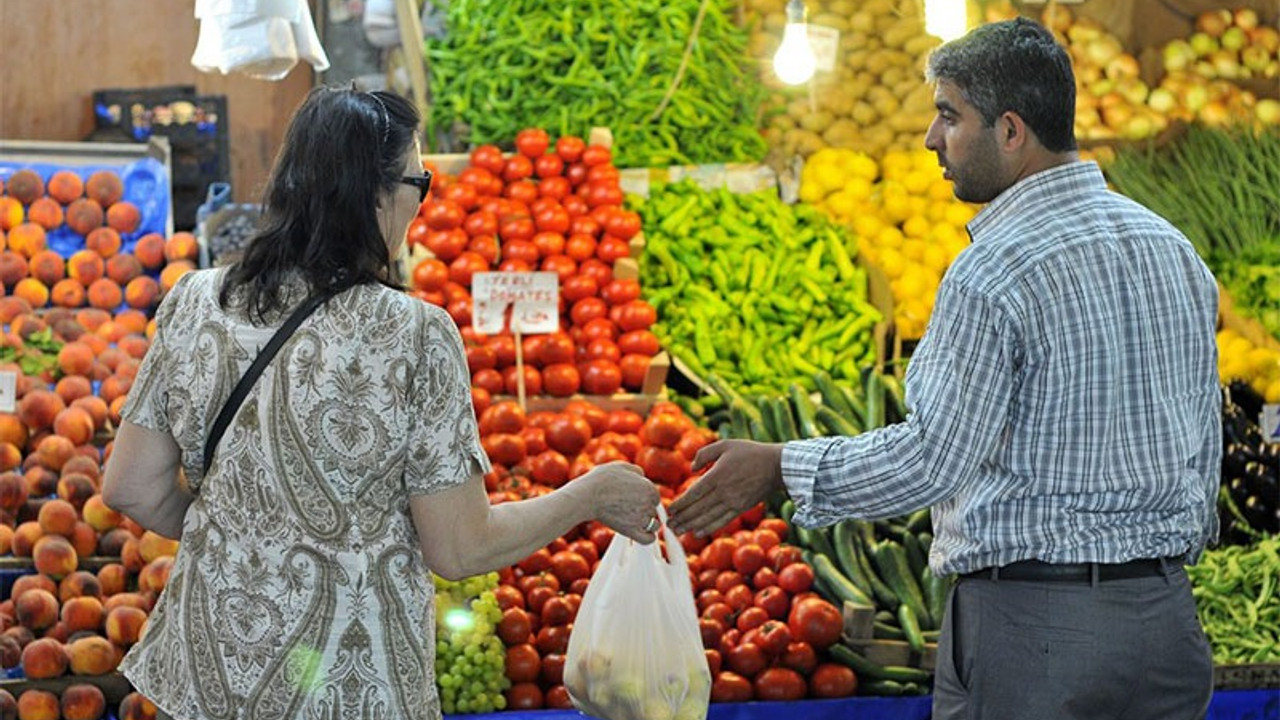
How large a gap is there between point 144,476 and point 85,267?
3.50 meters

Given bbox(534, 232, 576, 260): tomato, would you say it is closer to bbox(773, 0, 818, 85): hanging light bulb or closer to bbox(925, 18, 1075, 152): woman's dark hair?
bbox(773, 0, 818, 85): hanging light bulb

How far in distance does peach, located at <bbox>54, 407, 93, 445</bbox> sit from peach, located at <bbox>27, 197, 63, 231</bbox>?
1335 millimetres

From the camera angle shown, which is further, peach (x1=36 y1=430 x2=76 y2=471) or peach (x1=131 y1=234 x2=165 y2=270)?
A: peach (x1=131 y1=234 x2=165 y2=270)

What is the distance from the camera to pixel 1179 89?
7395mm

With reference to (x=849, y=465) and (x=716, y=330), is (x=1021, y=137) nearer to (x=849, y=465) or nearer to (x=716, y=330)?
(x=849, y=465)

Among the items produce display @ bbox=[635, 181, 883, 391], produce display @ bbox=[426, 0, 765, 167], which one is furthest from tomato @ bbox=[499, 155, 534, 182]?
produce display @ bbox=[635, 181, 883, 391]

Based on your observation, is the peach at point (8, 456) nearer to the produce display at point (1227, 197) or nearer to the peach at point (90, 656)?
the peach at point (90, 656)

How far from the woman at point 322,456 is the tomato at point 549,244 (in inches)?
137

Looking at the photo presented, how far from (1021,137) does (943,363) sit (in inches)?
16.1

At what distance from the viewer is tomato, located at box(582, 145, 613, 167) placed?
6.41m

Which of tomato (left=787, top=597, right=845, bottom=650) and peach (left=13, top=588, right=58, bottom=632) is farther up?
peach (left=13, top=588, right=58, bottom=632)

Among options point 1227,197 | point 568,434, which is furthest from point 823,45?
point 568,434

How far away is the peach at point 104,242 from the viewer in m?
5.97

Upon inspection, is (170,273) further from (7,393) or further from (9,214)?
(7,393)
